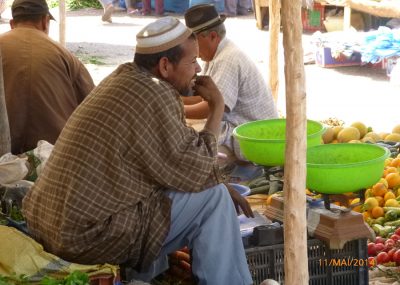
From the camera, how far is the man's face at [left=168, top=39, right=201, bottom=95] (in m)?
3.29

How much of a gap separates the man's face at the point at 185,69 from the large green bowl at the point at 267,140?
2.09 feet

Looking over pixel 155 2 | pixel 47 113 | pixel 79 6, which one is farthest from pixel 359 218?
pixel 79 6

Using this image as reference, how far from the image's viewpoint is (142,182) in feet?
10.3

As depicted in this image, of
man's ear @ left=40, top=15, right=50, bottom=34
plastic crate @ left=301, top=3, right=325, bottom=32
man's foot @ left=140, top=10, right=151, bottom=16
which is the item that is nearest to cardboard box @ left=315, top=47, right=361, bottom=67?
plastic crate @ left=301, top=3, right=325, bottom=32

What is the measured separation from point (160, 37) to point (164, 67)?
131 millimetres

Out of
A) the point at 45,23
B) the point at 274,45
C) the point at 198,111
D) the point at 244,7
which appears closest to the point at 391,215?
the point at 198,111

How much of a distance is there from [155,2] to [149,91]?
15.3 m

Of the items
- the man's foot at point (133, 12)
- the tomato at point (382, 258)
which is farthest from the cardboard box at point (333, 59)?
the man's foot at point (133, 12)

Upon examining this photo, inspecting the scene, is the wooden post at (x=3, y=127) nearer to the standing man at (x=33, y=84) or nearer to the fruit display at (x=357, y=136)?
the standing man at (x=33, y=84)

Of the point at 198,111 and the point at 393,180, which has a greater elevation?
the point at 198,111

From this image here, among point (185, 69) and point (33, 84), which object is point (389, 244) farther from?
point (33, 84)

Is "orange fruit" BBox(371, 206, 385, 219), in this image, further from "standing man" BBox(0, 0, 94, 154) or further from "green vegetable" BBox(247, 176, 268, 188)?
"standing man" BBox(0, 0, 94, 154)

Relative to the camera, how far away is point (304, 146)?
295cm

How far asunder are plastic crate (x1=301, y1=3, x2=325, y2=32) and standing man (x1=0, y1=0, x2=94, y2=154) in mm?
9632
